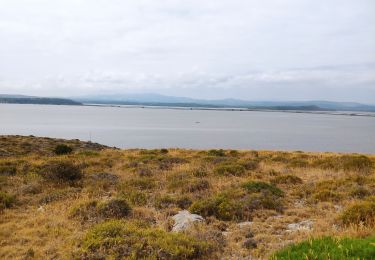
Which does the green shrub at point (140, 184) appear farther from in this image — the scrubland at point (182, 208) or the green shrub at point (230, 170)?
the green shrub at point (230, 170)

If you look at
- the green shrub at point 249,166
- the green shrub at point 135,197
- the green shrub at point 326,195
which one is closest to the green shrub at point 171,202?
the green shrub at point 135,197

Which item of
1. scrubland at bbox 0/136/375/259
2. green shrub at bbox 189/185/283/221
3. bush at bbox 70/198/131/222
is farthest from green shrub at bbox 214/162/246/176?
bush at bbox 70/198/131/222

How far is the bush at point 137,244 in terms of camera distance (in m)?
7.18

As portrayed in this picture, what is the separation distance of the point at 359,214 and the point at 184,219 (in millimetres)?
4360

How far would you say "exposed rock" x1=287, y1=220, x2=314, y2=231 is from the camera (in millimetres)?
9133

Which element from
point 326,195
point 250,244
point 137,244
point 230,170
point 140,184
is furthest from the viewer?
point 230,170

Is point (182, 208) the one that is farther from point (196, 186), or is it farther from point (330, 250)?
point (330, 250)

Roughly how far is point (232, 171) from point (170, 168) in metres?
3.61

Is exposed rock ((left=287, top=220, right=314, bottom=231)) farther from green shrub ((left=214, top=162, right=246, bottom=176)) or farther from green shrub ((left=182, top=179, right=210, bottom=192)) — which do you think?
green shrub ((left=214, top=162, right=246, bottom=176))

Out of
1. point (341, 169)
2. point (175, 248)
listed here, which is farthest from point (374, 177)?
point (175, 248)

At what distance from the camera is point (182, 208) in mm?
11539

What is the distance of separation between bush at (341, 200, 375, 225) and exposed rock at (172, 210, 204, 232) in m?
3.62

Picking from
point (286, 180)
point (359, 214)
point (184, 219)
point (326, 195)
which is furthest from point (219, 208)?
point (286, 180)

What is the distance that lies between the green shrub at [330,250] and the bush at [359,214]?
2.66 meters
